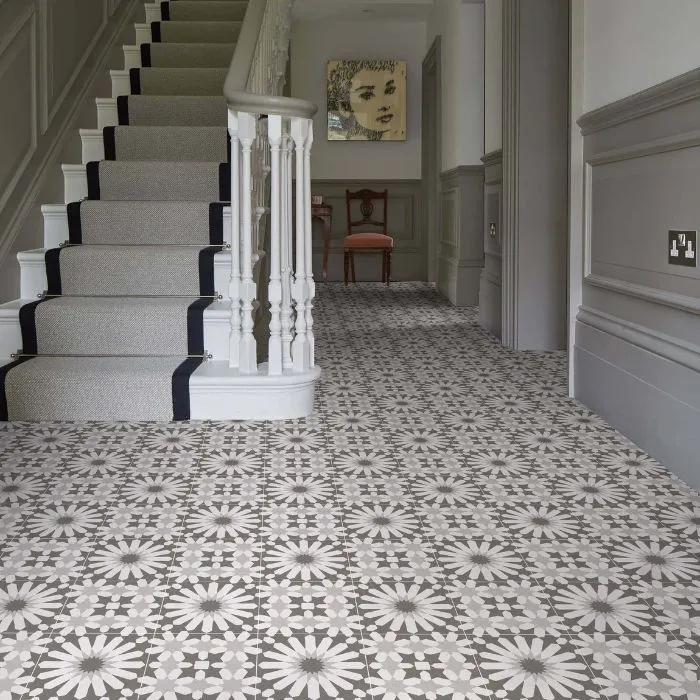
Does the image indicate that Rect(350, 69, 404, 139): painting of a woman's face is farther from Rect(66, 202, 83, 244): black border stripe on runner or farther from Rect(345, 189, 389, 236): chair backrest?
Rect(66, 202, 83, 244): black border stripe on runner

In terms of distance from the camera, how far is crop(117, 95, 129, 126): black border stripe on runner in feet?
16.9

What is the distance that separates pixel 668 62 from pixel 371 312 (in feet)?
14.0

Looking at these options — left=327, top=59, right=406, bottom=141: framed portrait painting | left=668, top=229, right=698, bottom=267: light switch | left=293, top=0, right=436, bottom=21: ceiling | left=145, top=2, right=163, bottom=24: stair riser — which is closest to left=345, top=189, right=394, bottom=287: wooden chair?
left=327, top=59, right=406, bottom=141: framed portrait painting

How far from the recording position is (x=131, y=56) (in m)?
5.71

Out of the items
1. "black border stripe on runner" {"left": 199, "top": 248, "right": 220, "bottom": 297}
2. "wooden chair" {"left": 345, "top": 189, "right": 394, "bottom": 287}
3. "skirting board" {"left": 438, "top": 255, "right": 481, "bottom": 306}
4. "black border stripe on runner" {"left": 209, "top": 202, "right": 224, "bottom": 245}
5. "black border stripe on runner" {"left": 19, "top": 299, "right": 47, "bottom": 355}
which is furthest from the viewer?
"wooden chair" {"left": 345, "top": 189, "right": 394, "bottom": 287}

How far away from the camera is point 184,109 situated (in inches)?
202

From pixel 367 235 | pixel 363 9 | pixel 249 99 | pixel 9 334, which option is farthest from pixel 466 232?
pixel 9 334

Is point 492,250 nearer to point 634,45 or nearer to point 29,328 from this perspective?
point 634,45

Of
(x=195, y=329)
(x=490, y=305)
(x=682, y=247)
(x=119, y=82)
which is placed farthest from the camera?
(x=490, y=305)

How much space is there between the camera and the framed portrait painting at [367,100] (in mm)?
9945

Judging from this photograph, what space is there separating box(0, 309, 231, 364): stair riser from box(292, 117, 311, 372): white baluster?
1.08ft

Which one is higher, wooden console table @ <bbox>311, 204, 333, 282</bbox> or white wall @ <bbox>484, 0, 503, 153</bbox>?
white wall @ <bbox>484, 0, 503, 153</bbox>

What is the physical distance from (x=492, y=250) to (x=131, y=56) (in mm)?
2595

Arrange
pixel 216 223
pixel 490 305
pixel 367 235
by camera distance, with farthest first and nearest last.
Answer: pixel 367 235 → pixel 490 305 → pixel 216 223
